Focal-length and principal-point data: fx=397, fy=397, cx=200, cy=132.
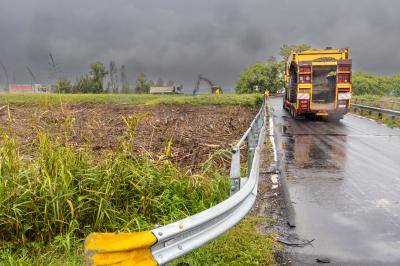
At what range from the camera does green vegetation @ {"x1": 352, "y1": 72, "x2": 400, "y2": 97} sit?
144238 mm

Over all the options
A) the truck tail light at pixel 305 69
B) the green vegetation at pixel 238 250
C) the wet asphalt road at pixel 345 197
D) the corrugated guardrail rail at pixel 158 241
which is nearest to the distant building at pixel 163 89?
the truck tail light at pixel 305 69

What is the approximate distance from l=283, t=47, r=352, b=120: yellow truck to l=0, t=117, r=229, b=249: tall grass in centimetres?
1635

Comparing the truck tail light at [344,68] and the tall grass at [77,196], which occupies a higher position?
the truck tail light at [344,68]

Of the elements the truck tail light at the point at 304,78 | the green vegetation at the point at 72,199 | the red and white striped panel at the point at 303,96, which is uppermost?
the truck tail light at the point at 304,78

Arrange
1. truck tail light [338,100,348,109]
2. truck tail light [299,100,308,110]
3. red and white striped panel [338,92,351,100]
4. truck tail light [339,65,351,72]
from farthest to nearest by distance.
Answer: truck tail light [299,100,308,110]
truck tail light [338,100,348,109]
red and white striped panel [338,92,351,100]
truck tail light [339,65,351,72]

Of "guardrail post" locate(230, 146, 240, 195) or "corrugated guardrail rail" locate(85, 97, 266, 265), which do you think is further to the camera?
"guardrail post" locate(230, 146, 240, 195)

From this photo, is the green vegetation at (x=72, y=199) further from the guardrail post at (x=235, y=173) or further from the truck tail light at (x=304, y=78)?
the truck tail light at (x=304, y=78)

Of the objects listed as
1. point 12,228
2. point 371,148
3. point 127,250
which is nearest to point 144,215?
point 12,228

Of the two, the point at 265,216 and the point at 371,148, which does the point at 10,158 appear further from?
the point at 371,148

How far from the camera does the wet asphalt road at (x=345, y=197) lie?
16.0ft

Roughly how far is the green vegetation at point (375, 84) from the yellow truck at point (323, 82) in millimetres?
127330

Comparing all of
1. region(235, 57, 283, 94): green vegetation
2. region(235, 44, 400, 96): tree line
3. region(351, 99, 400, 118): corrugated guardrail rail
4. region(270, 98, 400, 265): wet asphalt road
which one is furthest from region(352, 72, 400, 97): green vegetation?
region(270, 98, 400, 265): wet asphalt road

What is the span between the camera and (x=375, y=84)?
152 meters

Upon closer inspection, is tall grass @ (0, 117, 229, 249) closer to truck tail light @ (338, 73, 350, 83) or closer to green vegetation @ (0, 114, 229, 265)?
green vegetation @ (0, 114, 229, 265)
